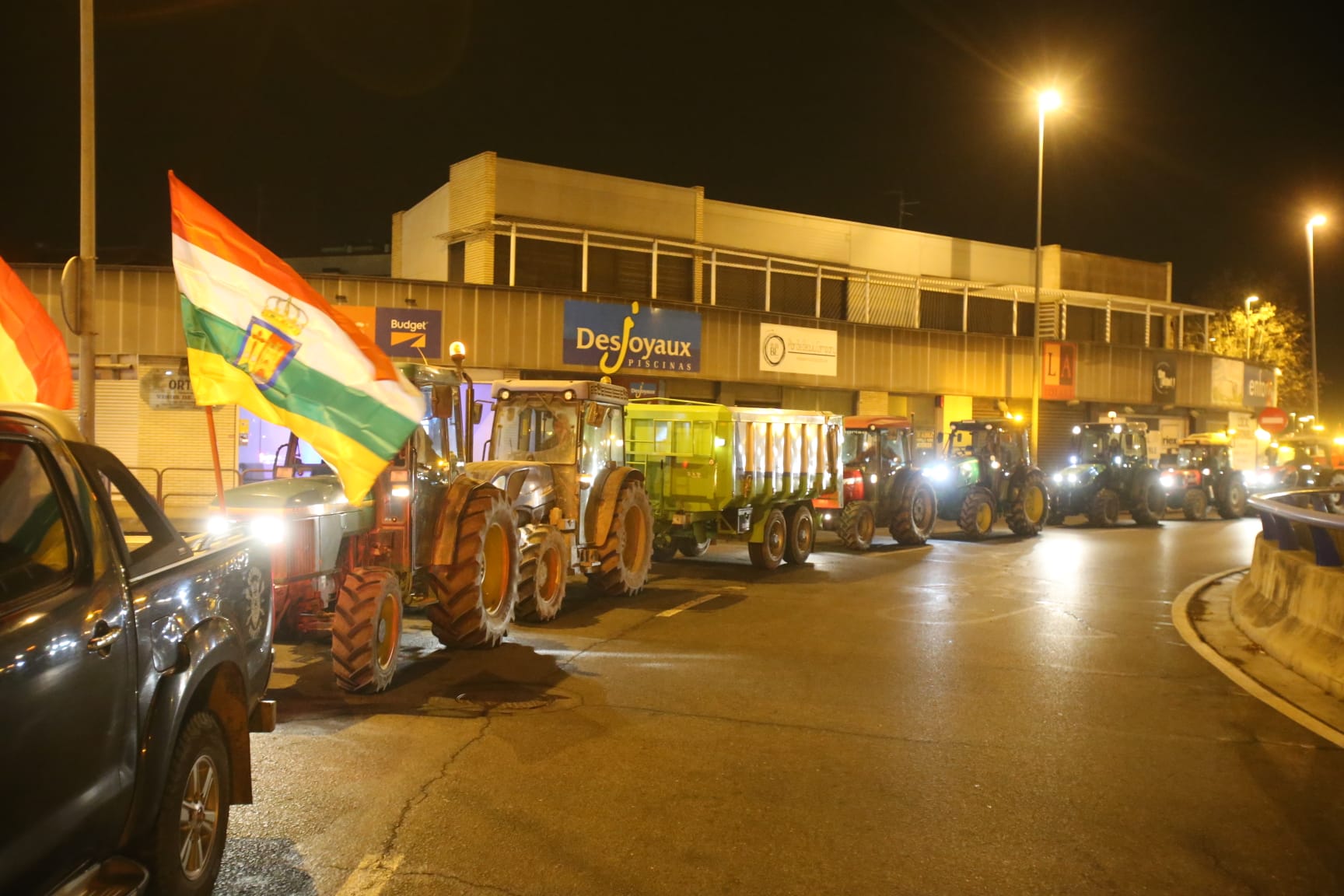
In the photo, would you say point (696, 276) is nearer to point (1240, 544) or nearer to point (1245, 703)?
point (1240, 544)

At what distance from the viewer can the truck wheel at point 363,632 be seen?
26.7 feet

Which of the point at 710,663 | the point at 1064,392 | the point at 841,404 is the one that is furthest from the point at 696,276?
the point at 710,663

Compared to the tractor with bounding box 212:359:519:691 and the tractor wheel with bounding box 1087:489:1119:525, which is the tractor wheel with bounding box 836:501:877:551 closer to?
the tractor wheel with bounding box 1087:489:1119:525

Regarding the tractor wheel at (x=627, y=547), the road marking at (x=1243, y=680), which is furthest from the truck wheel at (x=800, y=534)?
the road marking at (x=1243, y=680)

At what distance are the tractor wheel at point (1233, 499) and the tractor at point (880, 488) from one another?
48.9 ft

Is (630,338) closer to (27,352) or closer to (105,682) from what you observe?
(27,352)

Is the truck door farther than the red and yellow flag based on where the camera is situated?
No

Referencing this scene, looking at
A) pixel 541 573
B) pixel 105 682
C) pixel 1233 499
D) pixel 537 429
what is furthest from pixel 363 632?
pixel 1233 499

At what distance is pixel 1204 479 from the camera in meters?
32.4

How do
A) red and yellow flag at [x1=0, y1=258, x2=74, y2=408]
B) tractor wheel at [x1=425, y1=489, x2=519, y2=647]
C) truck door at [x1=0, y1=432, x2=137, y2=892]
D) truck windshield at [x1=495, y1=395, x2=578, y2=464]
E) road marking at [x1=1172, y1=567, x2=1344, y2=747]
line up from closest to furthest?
truck door at [x1=0, y1=432, x2=137, y2=892] < red and yellow flag at [x1=0, y1=258, x2=74, y2=408] < road marking at [x1=1172, y1=567, x2=1344, y2=747] < tractor wheel at [x1=425, y1=489, x2=519, y2=647] < truck windshield at [x1=495, y1=395, x2=578, y2=464]

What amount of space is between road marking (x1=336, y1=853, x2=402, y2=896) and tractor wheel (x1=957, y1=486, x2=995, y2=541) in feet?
65.9

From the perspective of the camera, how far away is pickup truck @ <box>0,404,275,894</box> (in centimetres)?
317

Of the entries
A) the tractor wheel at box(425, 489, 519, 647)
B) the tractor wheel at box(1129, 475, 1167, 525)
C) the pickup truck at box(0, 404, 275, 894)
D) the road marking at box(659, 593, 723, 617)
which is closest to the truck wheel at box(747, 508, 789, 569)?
the road marking at box(659, 593, 723, 617)

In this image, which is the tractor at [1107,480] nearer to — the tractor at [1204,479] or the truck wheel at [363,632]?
the tractor at [1204,479]
